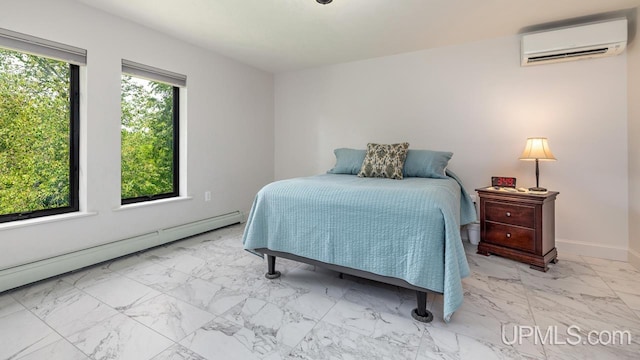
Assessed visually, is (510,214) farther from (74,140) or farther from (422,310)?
(74,140)

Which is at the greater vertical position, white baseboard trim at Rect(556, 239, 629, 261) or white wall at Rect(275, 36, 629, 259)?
white wall at Rect(275, 36, 629, 259)

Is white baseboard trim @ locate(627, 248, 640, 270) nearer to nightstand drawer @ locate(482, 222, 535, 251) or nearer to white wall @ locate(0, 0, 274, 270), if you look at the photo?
nightstand drawer @ locate(482, 222, 535, 251)

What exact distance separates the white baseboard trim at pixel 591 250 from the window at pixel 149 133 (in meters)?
4.09

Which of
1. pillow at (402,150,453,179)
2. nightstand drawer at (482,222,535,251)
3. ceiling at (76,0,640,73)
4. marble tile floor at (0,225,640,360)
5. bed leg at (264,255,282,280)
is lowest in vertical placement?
marble tile floor at (0,225,640,360)

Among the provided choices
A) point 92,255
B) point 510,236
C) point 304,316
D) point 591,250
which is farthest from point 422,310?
point 92,255

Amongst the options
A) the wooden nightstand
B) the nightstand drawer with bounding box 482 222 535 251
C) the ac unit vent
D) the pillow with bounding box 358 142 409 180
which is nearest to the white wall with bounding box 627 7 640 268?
the ac unit vent

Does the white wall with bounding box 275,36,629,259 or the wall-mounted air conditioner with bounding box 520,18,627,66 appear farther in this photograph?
the white wall with bounding box 275,36,629,259

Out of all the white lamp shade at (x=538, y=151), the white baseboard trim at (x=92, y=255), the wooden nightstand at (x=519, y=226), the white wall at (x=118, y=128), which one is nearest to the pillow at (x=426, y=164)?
the wooden nightstand at (x=519, y=226)

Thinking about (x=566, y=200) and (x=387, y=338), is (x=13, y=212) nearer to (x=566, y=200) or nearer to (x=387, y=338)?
(x=387, y=338)

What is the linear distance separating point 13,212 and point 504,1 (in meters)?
4.10

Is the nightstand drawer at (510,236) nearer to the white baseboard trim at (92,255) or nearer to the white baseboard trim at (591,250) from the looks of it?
the white baseboard trim at (591,250)

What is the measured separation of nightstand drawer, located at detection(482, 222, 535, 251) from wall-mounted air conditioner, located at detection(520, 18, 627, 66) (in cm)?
162

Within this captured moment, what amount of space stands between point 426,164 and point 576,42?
1.59m

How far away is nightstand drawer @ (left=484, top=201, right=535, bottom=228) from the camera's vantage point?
2297 mm
